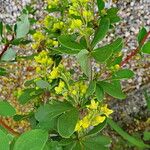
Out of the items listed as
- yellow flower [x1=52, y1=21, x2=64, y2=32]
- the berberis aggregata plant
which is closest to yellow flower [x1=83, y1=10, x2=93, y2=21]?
the berberis aggregata plant

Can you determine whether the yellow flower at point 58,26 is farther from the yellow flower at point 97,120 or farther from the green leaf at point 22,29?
the yellow flower at point 97,120

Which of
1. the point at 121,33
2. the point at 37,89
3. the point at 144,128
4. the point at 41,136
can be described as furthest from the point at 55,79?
the point at 121,33

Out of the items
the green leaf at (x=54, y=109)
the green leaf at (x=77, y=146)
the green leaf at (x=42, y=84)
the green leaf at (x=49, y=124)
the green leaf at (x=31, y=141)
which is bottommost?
the green leaf at (x=77, y=146)

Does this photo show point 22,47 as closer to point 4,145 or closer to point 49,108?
point 49,108

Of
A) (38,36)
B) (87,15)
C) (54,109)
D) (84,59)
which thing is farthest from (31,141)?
(38,36)

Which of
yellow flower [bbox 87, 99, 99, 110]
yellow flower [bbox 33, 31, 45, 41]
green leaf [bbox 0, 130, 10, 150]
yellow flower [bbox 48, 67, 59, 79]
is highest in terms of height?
green leaf [bbox 0, 130, 10, 150]

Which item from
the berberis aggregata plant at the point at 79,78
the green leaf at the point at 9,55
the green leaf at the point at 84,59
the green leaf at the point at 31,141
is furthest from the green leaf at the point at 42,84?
the green leaf at the point at 31,141

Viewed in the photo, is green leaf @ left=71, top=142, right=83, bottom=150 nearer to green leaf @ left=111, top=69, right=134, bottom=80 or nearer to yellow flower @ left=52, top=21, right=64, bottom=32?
green leaf @ left=111, top=69, right=134, bottom=80
